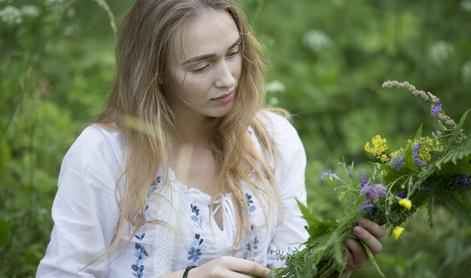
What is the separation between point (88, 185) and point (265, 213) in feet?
1.81

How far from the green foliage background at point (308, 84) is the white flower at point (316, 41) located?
11 mm

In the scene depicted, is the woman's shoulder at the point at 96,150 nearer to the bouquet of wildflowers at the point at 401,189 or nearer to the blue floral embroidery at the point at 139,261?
the blue floral embroidery at the point at 139,261

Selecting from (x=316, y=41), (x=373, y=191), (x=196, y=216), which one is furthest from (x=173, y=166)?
(x=316, y=41)

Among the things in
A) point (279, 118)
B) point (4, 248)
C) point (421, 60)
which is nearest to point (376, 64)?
point (421, 60)

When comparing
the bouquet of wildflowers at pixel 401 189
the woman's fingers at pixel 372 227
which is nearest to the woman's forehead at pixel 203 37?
the bouquet of wildflowers at pixel 401 189

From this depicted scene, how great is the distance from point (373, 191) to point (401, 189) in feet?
0.33

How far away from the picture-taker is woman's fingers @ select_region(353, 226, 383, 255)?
1.62m

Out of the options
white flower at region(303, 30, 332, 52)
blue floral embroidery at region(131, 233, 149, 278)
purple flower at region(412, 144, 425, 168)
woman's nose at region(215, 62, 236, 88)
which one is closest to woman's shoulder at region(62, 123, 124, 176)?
blue floral embroidery at region(131, 233, 149, 278)

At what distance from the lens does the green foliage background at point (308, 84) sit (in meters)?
2.68

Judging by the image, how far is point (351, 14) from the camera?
456cm

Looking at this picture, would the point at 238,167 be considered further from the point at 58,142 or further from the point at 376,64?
the point at 376,64

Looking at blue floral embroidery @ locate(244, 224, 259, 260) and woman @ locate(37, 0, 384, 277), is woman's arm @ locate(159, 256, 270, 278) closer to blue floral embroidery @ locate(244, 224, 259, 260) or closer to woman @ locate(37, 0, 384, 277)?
woman @ locate(37, 0, 384, 277)

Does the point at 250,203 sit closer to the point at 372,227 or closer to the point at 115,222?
the point at 115,222

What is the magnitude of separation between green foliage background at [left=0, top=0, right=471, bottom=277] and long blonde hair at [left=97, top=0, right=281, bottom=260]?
0.76ft
